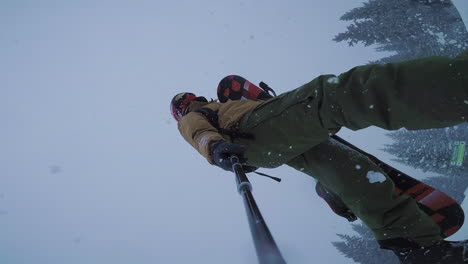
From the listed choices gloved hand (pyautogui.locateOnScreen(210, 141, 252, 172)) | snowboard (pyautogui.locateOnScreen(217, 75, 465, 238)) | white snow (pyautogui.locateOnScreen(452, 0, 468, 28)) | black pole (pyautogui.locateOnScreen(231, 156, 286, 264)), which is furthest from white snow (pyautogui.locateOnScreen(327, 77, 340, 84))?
white snow (pyautogui.locateOnScreen(452, 0, 468, 28))

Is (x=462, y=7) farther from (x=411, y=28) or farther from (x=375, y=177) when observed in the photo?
(x=375, y=177)

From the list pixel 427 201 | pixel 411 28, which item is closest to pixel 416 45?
pixel 411 28

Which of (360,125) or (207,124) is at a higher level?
(207,124)

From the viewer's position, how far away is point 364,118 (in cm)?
184

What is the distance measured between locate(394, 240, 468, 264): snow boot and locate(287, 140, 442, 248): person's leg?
57mm

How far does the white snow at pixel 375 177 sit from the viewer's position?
233 cm

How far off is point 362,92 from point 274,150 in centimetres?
103

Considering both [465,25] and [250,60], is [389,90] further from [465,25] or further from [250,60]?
[250,60]

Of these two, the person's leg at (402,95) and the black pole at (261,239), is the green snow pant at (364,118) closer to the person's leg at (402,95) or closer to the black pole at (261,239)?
the person's leg at (402,95)

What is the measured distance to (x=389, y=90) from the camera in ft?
5.29

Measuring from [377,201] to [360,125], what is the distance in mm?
729

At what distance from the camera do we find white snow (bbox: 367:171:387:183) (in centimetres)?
233

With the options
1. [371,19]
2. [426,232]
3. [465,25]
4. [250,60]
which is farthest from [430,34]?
[250,60]


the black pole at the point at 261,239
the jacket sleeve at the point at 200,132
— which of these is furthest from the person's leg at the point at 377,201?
the black pole at the point at 261,239
